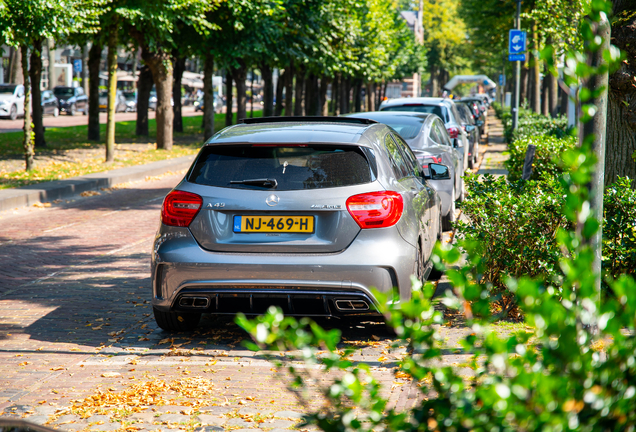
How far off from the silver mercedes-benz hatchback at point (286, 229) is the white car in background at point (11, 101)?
121 feet

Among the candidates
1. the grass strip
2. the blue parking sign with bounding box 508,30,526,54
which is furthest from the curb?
the blue parking sign with bounding box 508,30,526,54

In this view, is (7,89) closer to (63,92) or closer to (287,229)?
(63,92)

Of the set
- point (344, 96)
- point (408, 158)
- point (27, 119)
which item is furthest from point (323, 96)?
point (408, 158)

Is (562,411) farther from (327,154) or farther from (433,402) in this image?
(327,154)

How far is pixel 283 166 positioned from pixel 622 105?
359 cm

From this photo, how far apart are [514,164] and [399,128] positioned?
302 cm

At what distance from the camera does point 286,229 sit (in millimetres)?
4996

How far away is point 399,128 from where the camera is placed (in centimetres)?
1020

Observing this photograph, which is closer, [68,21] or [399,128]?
[399,128]

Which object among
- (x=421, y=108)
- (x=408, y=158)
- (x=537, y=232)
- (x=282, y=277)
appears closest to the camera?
(x=282, y=277)

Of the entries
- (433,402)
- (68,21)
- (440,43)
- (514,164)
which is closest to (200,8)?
(68,21)

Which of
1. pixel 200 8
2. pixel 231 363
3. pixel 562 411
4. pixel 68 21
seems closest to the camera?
pixel 562 411

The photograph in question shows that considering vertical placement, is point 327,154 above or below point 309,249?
above

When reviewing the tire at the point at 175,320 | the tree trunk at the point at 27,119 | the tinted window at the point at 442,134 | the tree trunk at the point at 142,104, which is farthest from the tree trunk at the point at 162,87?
the tire at the point at 175,320
